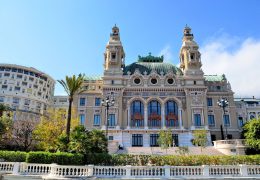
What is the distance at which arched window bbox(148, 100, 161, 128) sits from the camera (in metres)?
61.2

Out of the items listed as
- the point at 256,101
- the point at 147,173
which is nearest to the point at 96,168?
the point at 147,173

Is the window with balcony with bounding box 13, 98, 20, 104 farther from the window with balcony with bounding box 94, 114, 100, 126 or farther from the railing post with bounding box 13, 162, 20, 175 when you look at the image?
the railing post with bounding box 13, 162, 20, 175

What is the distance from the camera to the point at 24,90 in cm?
8719

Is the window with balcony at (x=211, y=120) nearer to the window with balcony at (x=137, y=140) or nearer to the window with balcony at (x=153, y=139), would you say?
the window with balcony at (x=153, y=139)

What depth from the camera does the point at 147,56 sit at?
76125mm

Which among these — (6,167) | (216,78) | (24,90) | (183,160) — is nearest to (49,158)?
(6,167)

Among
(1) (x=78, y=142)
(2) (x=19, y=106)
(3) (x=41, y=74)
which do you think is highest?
(3) (x=41, y=74)

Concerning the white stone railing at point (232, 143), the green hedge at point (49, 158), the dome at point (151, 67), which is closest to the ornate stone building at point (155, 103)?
the dome at point (151, 67)

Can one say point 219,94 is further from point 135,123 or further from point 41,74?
point 41,74

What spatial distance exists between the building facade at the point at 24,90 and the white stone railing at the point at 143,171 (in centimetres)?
6523

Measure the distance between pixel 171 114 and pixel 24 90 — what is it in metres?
53.8

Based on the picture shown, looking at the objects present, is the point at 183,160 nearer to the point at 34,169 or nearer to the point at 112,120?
the point at 34,169

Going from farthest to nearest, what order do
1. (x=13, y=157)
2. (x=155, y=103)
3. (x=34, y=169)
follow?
(x=155, y=103) < (x=13, y=157) < (x=34, y=169)

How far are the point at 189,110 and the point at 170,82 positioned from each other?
8.93 metres
